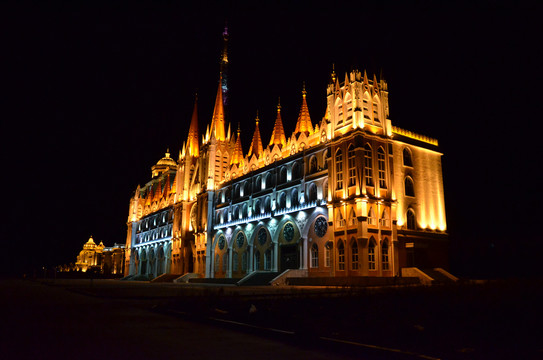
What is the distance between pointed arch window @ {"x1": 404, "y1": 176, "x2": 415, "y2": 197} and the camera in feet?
133

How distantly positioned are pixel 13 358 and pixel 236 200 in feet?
164

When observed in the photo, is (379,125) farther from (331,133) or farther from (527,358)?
(527,358)

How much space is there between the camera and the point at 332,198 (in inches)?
1524

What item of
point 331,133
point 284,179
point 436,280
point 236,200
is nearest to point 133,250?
point 236,200

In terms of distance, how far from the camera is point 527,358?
622 centimetres

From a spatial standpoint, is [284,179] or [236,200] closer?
[284,179]

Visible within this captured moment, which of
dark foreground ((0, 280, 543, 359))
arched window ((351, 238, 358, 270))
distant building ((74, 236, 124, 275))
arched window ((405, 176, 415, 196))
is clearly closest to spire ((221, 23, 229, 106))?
arched window ((405, 176, 415, 196))

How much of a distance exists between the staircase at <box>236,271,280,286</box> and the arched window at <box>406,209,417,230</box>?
14.5 meters

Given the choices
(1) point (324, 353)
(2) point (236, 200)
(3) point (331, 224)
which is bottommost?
(1) point (324, 353)

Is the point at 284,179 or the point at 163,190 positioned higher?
the point at 163,190

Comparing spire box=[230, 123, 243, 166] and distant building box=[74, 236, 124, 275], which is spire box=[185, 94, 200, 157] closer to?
spire box=[230, 123, 243, 166]

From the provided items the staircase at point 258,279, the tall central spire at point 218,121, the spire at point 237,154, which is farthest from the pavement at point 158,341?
the tall central spire at point 218,121

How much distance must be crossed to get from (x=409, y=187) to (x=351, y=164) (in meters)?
7.32

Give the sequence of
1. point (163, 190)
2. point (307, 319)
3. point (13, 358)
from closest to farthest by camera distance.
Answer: point (13, 358), point (307, 319), point (163, 190)
